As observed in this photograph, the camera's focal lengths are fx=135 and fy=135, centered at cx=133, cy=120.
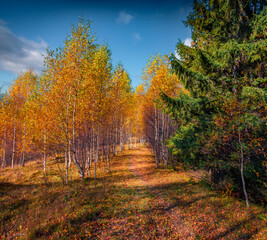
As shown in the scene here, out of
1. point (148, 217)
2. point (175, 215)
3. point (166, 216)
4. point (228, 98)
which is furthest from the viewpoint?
point (228, 98)

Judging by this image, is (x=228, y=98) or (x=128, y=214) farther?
(x=228, y=98)

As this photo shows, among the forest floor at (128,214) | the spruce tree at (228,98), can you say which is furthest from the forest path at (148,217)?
the spruce tree at (228,98)

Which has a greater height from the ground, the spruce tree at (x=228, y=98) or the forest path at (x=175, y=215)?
the spruce tree at (x=228, y=98)

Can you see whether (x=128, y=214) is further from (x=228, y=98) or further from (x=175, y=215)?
(x=228, y=98)

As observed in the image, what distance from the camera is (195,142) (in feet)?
24.8

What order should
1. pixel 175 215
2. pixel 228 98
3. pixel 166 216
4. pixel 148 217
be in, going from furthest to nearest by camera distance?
pixel 228 98 < pixel 175 215 < pixel 166 216 < pixel 148 217

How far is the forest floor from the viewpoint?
4.76 meters

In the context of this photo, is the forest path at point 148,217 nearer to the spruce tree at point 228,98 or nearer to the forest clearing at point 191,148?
the forest clearing at point 191,148

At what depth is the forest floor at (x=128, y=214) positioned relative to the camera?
4.76m

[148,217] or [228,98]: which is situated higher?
[228,98]

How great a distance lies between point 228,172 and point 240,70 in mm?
5975

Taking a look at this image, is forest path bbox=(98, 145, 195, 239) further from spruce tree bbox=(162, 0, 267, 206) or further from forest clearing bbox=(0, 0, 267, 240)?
spruce tree bbox=(162, 0, 267, 206)

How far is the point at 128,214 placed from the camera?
603 cm

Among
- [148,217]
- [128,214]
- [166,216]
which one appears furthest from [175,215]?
[128,214]
